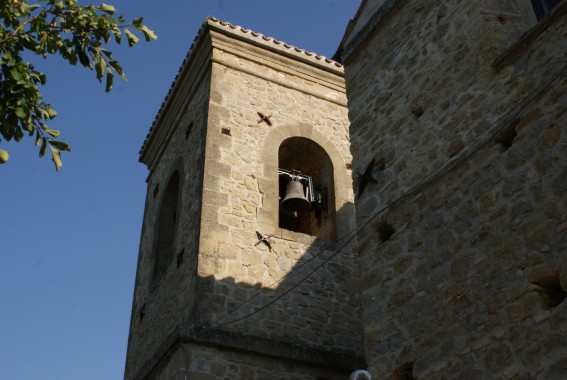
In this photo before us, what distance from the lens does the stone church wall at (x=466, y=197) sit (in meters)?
4.55

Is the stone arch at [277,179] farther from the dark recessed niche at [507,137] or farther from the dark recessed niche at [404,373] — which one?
the dark recessed niche at [507,137]

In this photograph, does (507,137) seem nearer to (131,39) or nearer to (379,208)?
(379,208)

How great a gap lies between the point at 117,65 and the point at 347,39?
368 cm

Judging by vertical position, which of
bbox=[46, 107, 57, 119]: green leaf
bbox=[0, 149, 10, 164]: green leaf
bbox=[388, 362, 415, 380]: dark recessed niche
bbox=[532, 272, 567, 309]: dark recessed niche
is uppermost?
bbox=[46, 107, 57, 119]: green leaf

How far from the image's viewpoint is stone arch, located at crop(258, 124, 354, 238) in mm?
9969

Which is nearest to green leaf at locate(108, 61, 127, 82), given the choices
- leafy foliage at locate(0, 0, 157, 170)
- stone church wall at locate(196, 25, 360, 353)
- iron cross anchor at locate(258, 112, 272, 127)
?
leafy foliage at locate(0, 0, 157, 170)

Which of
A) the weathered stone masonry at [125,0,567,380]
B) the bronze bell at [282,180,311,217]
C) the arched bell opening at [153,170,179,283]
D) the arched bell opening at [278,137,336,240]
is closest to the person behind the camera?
the weathered stone masonry at [125,0,567,380]

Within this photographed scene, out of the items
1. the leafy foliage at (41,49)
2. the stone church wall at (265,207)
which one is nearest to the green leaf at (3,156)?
the leafy foliage at (41,49)

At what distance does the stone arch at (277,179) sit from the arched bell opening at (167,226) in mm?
1588

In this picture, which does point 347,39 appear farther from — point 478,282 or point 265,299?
point 478,282

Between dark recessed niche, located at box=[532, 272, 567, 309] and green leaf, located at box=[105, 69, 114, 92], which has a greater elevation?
green leaf, located at box=[105, 69, 114, 92]

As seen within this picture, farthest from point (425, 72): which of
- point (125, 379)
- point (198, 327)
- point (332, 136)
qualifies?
point (125, 379)

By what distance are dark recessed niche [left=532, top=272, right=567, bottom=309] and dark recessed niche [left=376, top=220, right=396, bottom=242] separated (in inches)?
66.4

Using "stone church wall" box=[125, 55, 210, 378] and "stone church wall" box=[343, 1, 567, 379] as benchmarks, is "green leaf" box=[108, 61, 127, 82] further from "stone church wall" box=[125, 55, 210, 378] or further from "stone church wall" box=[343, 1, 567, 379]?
"stone church wall" box=[125, 55, 210, 378]
